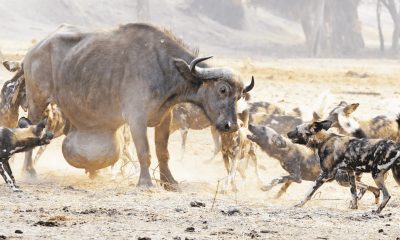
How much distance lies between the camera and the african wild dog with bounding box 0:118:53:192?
985cm

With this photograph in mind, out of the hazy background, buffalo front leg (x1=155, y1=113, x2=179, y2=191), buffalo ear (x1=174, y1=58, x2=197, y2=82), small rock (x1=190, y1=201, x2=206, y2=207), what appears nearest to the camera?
small rock (x1=190, y1=201, x2=206, y2=207)

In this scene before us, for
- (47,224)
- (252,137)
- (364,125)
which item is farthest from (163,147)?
(47,224)

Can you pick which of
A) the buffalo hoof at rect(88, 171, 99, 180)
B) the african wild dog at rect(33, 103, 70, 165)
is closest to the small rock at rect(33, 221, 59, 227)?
the buffalo hoof at rect(88, 171, 99, 180)

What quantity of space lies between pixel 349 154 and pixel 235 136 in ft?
10.3

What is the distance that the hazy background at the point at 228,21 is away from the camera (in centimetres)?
4703

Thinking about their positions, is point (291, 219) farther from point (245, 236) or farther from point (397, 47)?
point (397, 47)

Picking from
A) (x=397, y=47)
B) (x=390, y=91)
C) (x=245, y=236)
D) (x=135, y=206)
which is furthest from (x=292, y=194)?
(x=397, y=47)

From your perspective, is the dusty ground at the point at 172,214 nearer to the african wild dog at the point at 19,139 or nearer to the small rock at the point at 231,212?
the small rock at the point at 231,212

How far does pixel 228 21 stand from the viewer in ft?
183

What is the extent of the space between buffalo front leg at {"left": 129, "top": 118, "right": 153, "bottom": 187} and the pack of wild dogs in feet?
0.03

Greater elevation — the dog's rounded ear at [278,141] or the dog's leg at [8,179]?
the dog's rounded ear at [278,141]

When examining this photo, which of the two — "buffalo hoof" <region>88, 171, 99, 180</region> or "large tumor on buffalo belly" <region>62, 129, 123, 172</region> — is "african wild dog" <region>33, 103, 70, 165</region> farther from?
"large tumor on buffalo belly" <region>62, 129, 123, 172</region>

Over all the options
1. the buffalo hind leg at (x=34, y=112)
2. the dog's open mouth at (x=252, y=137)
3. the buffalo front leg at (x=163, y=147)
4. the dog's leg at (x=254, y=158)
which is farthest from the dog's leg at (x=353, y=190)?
the buffalo hind leg at (x=34, y=112)

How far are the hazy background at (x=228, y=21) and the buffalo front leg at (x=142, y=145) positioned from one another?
Result: 32.4 m
